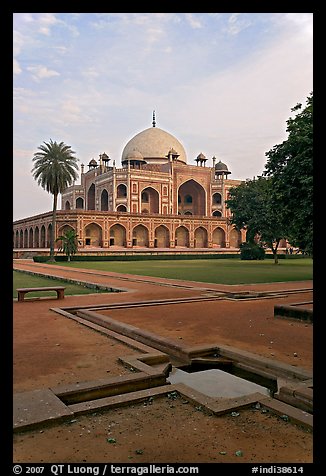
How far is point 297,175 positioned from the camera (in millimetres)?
11227

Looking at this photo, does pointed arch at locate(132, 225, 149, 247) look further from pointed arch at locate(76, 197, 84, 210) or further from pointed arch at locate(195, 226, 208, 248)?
pointed arch at locate(76, 197, 84, 210)

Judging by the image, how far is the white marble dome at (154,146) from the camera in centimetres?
5384

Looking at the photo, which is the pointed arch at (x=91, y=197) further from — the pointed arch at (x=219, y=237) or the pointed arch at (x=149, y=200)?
the pointed arch at (x=219, y=237)

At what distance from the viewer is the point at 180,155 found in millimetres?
56531

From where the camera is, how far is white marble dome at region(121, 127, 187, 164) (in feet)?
177

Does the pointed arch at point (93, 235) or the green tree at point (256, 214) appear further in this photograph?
the pointed arch at point (93, 235)

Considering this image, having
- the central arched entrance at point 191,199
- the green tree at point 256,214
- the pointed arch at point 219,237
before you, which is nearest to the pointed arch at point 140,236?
the pointed arch at point 219,237

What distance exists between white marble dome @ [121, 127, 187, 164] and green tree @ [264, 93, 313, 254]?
133 feet

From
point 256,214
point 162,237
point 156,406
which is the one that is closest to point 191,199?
point 162,237

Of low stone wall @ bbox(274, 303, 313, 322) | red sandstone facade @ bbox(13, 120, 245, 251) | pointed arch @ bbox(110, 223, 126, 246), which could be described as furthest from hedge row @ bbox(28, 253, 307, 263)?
low stone wall @ bbox(274, 303, 313, 322)

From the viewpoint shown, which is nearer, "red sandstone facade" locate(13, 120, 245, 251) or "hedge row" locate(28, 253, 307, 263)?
"hedge row" locate(28, 253, 307, 263)

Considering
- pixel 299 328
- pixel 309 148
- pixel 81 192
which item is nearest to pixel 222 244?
pixel 81 192

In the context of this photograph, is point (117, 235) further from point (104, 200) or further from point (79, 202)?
point (79, 202)
